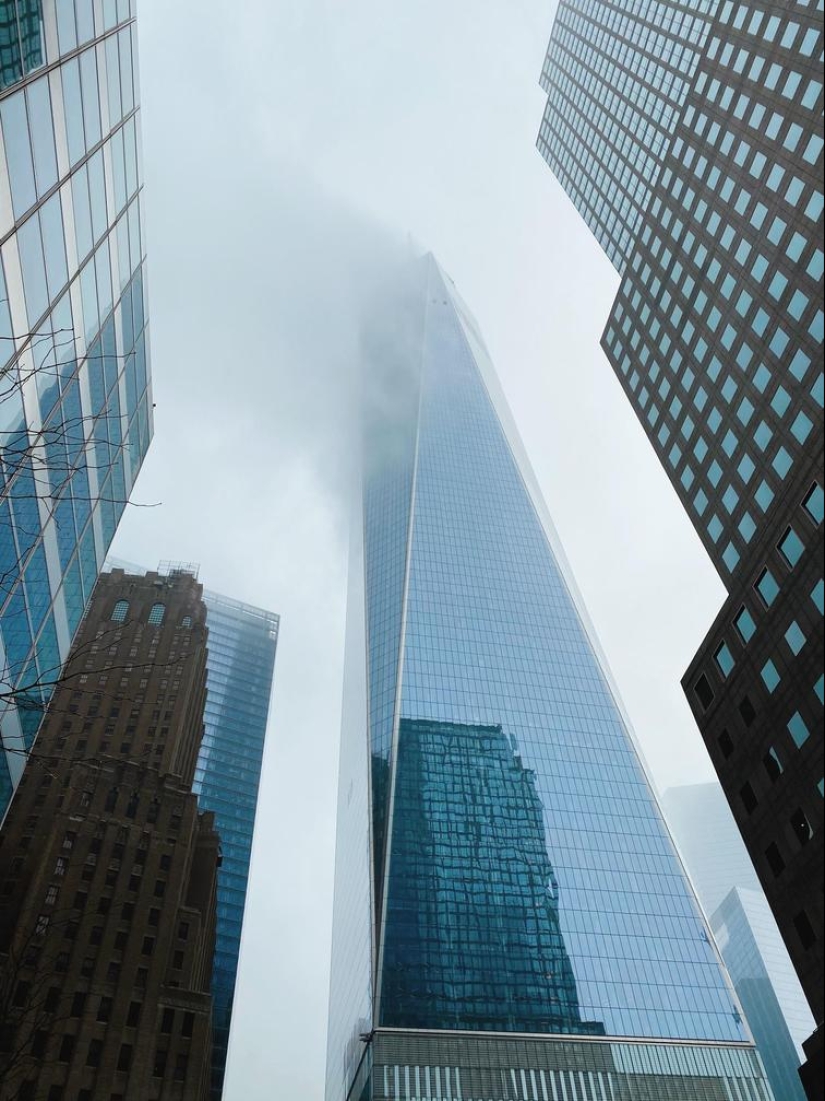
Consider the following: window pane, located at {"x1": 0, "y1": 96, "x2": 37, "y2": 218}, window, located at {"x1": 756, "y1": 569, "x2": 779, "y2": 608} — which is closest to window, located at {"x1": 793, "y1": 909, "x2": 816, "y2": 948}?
window, located at {"x1": 756, "y1": 569, "x2": 779, "y2": 608}

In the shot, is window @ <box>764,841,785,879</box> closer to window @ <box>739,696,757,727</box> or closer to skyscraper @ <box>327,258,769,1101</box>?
window @ <box>739,696,757,727</box>

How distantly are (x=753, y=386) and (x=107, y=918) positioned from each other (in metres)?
66.0

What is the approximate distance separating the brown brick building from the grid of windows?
62.0 meters

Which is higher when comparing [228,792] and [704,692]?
[228,792]

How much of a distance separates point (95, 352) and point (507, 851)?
114849 millimetres

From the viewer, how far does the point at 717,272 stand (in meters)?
59.0

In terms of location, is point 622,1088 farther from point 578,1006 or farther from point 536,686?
point 536,686

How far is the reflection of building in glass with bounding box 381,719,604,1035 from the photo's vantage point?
112m

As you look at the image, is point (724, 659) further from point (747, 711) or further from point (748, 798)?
point (748, 798)

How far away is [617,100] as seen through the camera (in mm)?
95562

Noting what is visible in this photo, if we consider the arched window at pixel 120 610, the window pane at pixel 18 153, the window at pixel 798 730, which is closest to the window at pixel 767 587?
the window at pixel 798 730

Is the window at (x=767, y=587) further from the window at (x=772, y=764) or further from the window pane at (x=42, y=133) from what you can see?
the window pane at (x=42, y=133)

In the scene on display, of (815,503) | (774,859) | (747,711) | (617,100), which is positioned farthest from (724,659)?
(617,100)

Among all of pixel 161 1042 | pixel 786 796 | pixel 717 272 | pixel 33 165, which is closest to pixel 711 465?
pixel 717 272
